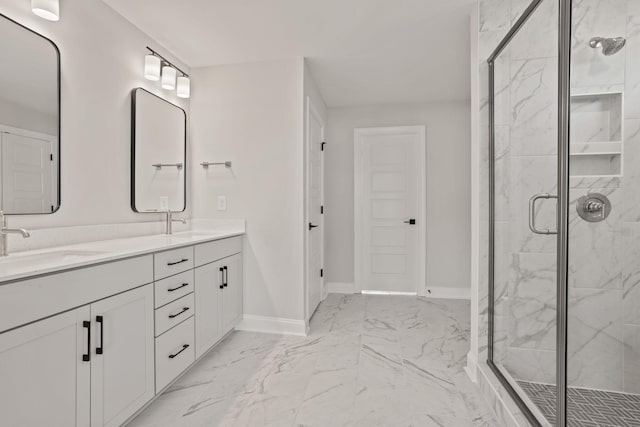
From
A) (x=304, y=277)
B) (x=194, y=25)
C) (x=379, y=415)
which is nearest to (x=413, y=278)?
(x=304, y=277)

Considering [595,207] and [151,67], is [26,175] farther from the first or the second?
[595,207]

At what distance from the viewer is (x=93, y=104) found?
6.35 ft

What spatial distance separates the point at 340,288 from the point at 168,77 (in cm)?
296

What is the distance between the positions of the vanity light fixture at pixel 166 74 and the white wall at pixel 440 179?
198 cm

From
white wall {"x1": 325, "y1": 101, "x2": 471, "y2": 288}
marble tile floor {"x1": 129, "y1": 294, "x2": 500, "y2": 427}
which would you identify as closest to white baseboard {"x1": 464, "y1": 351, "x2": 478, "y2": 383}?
marble tile floor {"x1": 129, "y1": 294, "x2": 500, "y2": 427}

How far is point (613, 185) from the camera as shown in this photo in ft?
5.21

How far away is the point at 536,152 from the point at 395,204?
7.54 feet

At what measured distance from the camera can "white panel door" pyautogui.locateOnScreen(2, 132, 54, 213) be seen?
4.82ft

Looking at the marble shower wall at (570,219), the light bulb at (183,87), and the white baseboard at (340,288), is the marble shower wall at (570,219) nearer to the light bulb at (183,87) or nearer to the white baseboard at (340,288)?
the white baseboard at (340,288)

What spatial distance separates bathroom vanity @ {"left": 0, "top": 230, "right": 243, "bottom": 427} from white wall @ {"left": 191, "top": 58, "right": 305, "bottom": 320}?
72cm

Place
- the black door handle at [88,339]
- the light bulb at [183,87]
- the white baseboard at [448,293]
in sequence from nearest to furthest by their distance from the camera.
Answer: the black door handle at [88,339] → the light bulb at [183,87] → the white baseboard at [448,293]

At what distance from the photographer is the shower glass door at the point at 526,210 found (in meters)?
1.51

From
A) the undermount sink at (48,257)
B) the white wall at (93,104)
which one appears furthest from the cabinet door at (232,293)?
the undermount sink at (48,257)

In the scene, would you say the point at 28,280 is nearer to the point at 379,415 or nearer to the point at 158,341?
the point at 158,341
